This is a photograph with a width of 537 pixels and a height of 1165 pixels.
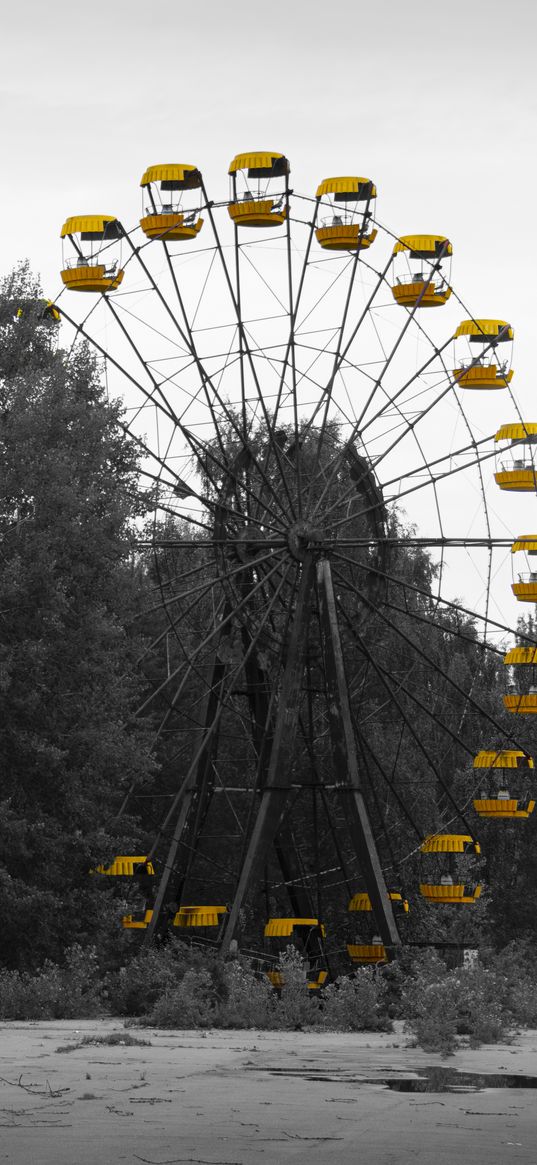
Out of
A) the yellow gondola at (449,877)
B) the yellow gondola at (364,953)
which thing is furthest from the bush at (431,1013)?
the yellow gondola at (449,877)

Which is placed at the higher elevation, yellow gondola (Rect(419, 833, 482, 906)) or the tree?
the tree

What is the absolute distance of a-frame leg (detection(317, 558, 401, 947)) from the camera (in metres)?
24.4

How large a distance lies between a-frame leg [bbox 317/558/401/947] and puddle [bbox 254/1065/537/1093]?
9.35 m

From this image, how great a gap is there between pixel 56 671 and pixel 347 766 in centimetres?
461

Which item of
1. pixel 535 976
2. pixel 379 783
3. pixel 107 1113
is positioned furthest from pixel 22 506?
pixel 379 783

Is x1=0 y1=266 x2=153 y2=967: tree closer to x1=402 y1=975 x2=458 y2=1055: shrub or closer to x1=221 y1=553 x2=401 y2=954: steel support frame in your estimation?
x1=221 y1=553 x2=401 y2=954: steel support frame

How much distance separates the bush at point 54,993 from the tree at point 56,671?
1084 millimetres

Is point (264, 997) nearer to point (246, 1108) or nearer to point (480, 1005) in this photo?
point (480, 1005)

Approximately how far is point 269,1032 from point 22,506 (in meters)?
9.62

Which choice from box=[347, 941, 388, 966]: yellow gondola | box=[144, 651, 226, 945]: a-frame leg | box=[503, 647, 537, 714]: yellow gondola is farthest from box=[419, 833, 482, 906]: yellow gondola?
box=[144, 651, 226, 945]: a-frame leg

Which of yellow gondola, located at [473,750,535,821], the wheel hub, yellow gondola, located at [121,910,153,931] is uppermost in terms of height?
the wheel hub

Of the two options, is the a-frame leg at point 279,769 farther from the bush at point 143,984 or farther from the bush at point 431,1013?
the bush at point 431,1013

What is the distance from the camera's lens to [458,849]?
28.5m

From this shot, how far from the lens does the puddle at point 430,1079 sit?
44.1 ft
